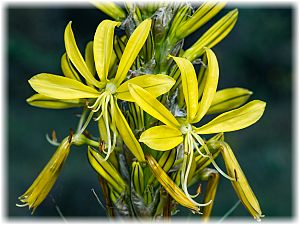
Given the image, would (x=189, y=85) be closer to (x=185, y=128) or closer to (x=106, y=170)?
(x=185, y=128)

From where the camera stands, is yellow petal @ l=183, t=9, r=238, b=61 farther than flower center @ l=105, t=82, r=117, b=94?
Yes

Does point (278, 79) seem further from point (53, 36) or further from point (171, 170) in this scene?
point (171, 170)

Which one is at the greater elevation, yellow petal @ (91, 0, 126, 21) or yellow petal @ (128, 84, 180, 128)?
yellow petal @ (91, 0, 126, 21)

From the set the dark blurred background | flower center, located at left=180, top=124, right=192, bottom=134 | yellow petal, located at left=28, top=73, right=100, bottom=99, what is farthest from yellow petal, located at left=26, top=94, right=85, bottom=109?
the dark blurred background

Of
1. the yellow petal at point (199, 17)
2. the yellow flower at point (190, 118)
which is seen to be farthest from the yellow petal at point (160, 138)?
the yellow petal at point (199, 17)

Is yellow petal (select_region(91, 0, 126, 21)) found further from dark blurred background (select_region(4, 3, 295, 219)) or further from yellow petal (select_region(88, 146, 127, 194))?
dark blurred background (select_region(4, 3, 295, 219))

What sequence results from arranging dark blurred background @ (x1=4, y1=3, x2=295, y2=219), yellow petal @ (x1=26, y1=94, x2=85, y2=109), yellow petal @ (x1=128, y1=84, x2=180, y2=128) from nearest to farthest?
yellow petal @ (x1=128, y1=84, x2=180, y2=128), yellow petal @ (x1=26, y1=94, x2=85, y2=109), dark blurred background @ (x1=4, y1=3, x2=295, y2=219)

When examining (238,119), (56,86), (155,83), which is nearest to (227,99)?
(238,119)

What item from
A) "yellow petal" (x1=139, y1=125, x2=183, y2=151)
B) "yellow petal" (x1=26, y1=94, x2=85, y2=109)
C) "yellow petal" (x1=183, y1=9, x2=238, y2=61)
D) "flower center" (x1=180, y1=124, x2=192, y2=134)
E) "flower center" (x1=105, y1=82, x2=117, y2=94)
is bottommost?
"yellow petal" (x1=139, y1=125, x2=183, y2=151)
